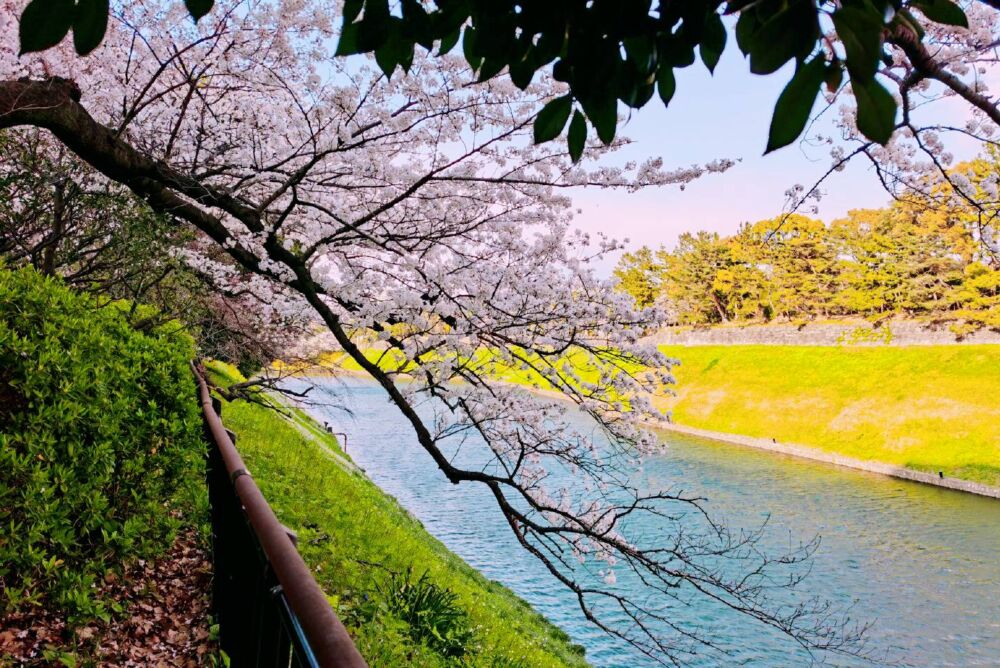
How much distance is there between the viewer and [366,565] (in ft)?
22.0

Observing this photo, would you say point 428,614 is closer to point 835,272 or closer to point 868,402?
point 868,402

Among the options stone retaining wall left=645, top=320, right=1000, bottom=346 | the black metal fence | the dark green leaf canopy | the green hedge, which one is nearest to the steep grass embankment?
stone retaining wall left=645, top=320, right=1000, bottom=346

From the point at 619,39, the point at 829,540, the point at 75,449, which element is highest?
the point at 619,39

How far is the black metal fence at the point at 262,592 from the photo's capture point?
115 cm

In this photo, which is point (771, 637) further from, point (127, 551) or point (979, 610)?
point (127, 551)

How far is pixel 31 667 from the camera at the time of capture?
2.72m

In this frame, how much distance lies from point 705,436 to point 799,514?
38.5ft

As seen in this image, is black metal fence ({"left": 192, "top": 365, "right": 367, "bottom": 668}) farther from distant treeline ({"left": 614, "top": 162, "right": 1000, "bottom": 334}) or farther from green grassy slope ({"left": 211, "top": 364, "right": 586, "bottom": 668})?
distant treeline ({"left": 614, "top": 162, "right": 1000, "bottom": 334})

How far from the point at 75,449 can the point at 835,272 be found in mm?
42832

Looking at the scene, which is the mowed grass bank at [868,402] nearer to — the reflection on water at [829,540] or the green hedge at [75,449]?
the reflection on water at [829,540]

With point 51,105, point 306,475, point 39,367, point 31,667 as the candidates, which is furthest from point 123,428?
point 306,475

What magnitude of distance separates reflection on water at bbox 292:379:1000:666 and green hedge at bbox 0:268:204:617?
290 centimetres

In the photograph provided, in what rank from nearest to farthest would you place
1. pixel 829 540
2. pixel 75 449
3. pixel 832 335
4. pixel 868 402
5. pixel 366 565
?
pixel 75 449 < pixel 366 565 < pixel 829 540 < pixel 868 402 < pixel 832 335

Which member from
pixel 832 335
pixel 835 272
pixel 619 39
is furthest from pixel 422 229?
pixel 835 272
